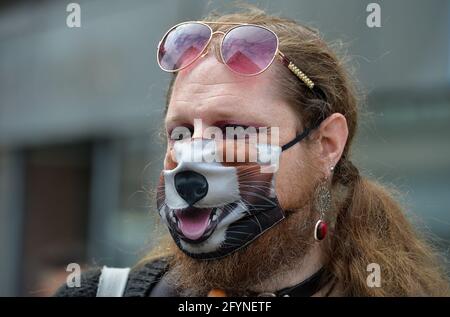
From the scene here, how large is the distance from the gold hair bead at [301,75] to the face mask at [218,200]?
254 mm

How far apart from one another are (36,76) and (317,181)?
6540 millimetres

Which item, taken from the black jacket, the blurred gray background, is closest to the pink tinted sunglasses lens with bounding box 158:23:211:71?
the black jacket

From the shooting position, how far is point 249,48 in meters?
1.93

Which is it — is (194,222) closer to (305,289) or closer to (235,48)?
(305,289)

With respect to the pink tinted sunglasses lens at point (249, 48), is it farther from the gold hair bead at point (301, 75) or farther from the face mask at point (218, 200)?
the face mask at point (218, 200)

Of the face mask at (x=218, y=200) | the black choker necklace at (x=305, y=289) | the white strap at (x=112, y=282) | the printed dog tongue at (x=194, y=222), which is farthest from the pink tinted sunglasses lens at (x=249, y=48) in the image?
the white strap at (x=112, y=282)

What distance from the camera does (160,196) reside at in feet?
6.38

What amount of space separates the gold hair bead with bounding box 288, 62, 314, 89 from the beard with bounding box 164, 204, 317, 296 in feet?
1.32

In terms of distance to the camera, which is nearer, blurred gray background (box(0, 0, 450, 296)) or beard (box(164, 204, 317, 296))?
beard (box(164, 204, 317, 296))

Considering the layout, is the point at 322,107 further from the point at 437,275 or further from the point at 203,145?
the point at 437,275

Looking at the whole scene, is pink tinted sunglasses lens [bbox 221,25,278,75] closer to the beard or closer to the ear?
the ear

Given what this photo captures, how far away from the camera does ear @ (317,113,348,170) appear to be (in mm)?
2000

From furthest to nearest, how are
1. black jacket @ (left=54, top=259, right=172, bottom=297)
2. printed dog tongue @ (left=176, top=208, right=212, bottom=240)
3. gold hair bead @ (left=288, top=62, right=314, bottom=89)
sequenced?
black jacket @ (left=54, top=259, right=172, bottom=297), gold hair bead @ (left=288, top=62, right=314, bottom=89), printed dog tongue @ (left=176, top=208, right=212, bottom=240)
